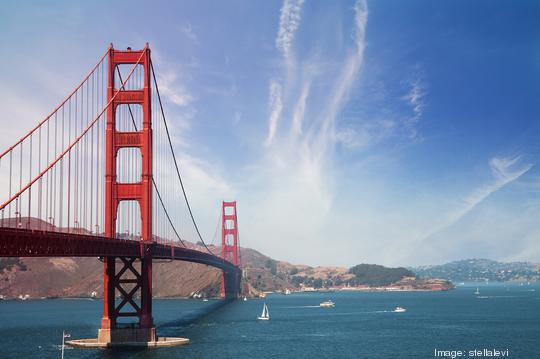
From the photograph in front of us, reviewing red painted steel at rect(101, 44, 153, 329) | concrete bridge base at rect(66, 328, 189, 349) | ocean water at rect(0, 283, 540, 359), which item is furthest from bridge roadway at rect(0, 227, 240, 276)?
ocean water at rect(0, 283, 540, 359)

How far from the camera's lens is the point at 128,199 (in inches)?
2559

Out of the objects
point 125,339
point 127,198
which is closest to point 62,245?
point 127,198

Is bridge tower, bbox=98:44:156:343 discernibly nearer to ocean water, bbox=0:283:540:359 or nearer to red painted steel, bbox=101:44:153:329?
red painted steel, bbox=101:44:153:329

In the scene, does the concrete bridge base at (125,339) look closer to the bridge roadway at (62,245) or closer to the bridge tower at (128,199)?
the bridge tower at (128,199)

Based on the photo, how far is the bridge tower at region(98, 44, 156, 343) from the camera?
208 feet

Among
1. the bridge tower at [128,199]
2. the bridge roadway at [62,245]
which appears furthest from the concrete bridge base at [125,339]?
the bridge roadway at [62,245]

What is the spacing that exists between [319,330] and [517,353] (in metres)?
31.3

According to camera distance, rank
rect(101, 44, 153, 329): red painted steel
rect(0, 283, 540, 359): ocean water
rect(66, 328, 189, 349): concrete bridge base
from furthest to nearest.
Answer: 1. rect(0, 283, 540, 359): ocean water
2. rect(101, 44, 153, 329): red painted steel
3. rect(66, 328, 189, 349): concrete bridge base

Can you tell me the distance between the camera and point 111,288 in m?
64.0

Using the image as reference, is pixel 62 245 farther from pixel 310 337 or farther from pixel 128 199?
pixel 310 337

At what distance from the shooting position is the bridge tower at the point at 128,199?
63469 millimetres

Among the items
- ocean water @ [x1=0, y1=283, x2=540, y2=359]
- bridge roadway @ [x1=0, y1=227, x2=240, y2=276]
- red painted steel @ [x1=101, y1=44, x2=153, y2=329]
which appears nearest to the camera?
bridge roadway @ [x1=0, y1=227, x2=240, y2=276]

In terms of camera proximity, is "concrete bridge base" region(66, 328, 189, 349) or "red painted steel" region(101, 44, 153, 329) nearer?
"concrete bridge base" region(66, 328, 189, 349)

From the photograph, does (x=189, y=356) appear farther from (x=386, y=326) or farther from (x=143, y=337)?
(x=386, y=326)
